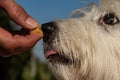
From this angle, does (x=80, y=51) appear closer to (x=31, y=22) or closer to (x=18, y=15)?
(x=31, y=22)

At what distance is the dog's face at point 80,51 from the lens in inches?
303

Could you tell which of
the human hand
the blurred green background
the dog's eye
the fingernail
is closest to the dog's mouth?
the human hand

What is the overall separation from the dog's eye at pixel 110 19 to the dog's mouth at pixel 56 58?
1136mm

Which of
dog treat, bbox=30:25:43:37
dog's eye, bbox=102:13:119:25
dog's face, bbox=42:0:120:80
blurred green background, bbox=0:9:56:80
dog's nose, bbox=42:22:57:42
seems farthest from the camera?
blurred green background, bbox=0:9:56:80

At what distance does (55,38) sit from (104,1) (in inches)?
50.9

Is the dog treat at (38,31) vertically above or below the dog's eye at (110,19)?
below

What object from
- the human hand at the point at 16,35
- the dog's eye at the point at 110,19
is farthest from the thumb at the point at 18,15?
the dog's eye at the point at 110,19

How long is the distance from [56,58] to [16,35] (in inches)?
26.6

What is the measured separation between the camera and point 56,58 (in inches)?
307

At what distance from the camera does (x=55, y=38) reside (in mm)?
7793

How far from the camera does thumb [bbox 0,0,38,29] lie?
24.6 ft

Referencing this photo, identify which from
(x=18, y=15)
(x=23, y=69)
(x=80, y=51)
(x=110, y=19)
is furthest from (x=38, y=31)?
(x=23, y=69)

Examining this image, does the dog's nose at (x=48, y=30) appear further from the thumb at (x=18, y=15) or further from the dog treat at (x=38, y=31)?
the thumb at (x=18, y=15)

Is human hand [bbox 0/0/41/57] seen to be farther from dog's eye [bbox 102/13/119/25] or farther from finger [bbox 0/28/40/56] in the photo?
dog's eye [bbox 102/13/119/25]
